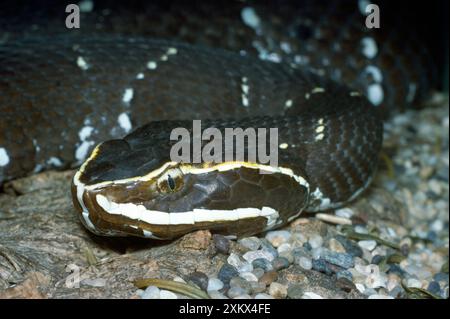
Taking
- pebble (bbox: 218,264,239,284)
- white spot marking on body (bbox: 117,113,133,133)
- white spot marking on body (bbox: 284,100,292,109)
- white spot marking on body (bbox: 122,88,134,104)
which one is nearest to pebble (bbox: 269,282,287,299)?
pebble (bbox: 218,264,239,284)

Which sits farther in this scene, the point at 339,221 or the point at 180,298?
the point at 339,221

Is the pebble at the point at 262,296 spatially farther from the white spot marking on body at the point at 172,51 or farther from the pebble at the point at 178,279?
the white spot marking on body at the point at 172,51

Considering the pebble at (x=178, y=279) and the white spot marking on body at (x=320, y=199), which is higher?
the white spot marking on body at (x=320, y=199)

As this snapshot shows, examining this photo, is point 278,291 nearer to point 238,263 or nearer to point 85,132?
point 238,263

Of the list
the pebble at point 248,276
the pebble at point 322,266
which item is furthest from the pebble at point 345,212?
the pebble at point 248,276

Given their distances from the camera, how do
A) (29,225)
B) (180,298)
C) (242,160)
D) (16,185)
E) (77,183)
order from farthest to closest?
(16,185) < (29,225) < (242,160) < (77,183) < (180,298)

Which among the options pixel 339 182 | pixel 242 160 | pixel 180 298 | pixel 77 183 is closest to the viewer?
pixel 180 298

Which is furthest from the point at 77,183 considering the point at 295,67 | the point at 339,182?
the point at 295,67

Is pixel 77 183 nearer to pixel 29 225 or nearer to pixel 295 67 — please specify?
pixel 29 225
